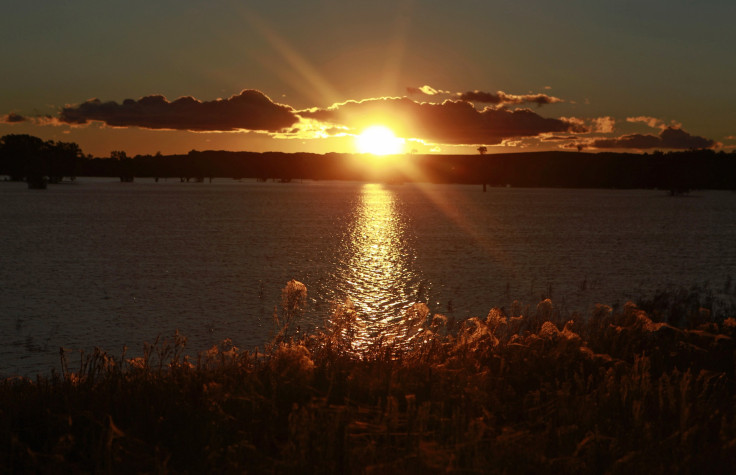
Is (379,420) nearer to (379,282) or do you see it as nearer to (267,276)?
(379,282)

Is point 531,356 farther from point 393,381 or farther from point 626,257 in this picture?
point 626,257

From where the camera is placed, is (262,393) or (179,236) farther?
(179,236)

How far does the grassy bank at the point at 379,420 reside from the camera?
6562 millimetres

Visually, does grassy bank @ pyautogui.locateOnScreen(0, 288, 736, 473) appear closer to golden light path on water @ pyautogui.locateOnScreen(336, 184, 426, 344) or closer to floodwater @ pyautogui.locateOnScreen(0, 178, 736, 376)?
golden light path on water @ pyautogui.locateOnScreen(336, 184, 426, 344)

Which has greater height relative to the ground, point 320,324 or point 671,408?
point 671,408

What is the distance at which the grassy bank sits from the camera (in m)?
Answer: 6.56

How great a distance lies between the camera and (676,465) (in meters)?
6.48

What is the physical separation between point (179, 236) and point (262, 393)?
5077 centimetres

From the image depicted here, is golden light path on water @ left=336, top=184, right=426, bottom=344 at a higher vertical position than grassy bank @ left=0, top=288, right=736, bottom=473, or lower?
lower

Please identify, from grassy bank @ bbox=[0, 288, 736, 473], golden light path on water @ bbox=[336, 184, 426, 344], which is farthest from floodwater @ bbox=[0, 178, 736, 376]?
grassy bank @ bbox=[0, 288, 736, 473]

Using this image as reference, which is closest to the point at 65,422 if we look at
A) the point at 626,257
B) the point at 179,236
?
the point at 626,257

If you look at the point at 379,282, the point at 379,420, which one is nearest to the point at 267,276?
the point at 379,282

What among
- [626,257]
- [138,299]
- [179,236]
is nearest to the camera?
[138,299]

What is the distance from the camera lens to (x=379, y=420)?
7.61 m
